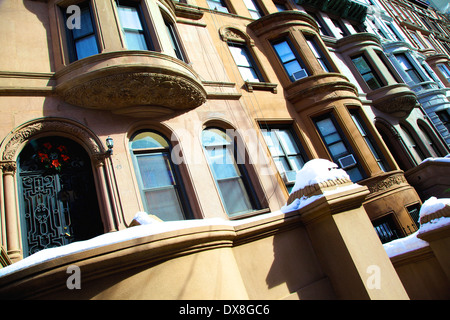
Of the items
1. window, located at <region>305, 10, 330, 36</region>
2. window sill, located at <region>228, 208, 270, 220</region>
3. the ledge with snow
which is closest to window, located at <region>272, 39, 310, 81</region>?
window, located at <region>305, 10, 330, 36</region>

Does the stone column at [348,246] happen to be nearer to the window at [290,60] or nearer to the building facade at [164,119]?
the building facade at [164,119]

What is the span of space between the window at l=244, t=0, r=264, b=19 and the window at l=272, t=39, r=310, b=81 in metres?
2.16

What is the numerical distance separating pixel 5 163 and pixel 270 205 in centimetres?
629

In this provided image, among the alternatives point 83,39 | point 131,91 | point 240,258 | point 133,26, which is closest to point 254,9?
point 133,26

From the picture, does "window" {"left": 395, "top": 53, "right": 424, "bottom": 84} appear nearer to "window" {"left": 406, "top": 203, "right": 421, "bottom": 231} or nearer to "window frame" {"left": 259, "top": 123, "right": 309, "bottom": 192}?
"window" {"left": 406, "top": 203, "right": 421, "bottom": 231}

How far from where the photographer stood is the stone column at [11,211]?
4945 mm

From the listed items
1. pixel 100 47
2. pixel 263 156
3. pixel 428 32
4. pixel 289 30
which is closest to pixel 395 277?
pixel 263 156

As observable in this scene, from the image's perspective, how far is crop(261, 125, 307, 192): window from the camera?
9109 mm

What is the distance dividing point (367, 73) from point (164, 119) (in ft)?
42.3

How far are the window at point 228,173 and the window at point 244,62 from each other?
10.8 ft

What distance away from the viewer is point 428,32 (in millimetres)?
26922

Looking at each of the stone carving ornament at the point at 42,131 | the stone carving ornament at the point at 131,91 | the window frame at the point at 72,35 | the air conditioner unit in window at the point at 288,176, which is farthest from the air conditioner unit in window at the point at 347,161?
the window frame at the point at 72,35

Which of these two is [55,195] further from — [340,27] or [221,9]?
[340,27]

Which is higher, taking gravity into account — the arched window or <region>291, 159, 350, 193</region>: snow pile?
the arched window
